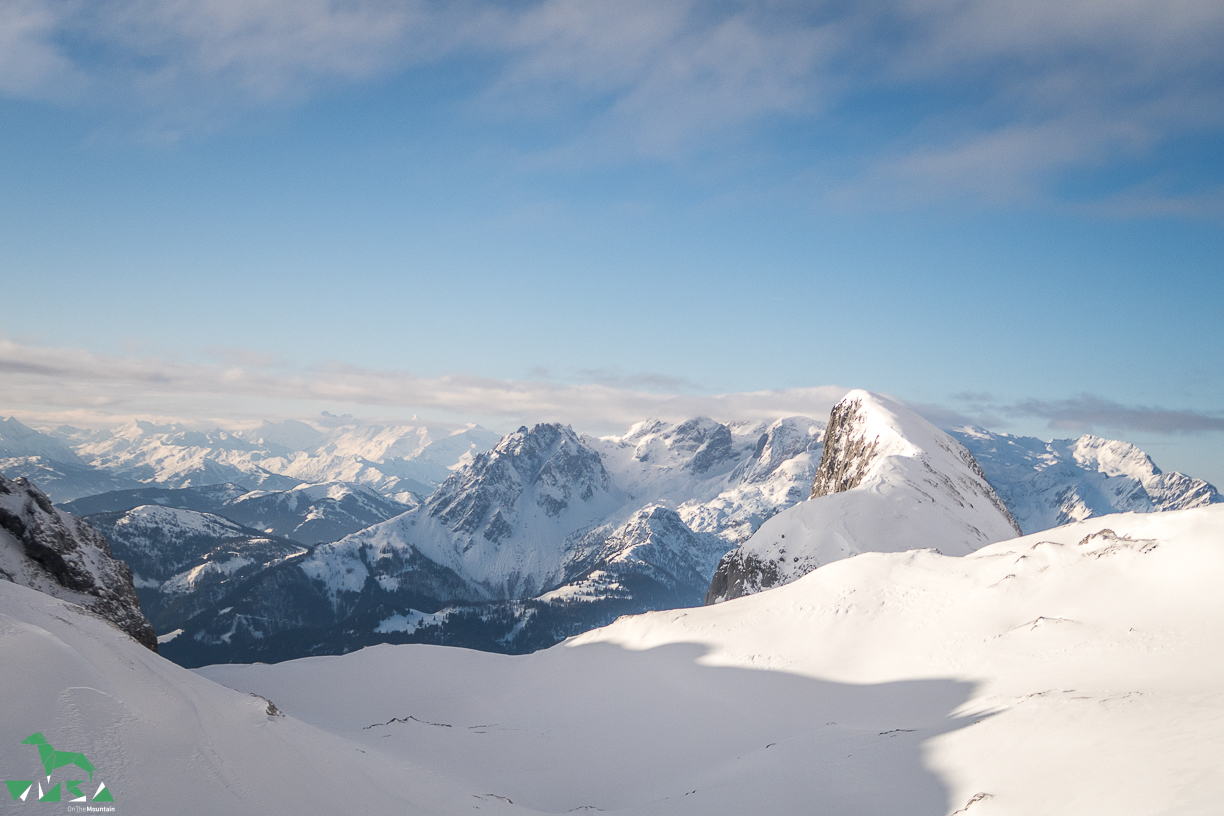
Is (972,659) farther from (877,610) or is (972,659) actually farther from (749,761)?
(749,761)

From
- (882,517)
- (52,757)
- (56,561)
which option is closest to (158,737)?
(52,757)

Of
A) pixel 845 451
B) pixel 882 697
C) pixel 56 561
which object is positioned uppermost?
pixel 845 451

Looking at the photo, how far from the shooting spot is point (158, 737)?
18.0 metres

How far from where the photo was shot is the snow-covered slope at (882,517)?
73500 mm

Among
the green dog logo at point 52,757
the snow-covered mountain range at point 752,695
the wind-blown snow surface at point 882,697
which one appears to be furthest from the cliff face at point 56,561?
the green dog logo at point 52,757

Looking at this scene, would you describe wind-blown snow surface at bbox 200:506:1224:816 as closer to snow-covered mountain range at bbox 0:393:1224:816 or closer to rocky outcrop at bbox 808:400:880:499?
snow-covered mountain range at bbox 0:393:1224:816

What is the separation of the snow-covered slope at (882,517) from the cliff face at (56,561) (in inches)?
2284

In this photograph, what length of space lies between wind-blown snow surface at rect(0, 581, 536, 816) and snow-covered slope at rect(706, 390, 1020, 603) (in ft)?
180

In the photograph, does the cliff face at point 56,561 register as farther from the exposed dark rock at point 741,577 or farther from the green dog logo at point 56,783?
the exposed dark rock at point 741,577

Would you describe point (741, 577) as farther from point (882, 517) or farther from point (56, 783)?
point (56, 783)

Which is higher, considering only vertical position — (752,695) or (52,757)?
(52,757)

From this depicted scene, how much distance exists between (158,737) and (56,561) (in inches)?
1510

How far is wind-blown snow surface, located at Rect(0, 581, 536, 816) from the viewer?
15703 mm

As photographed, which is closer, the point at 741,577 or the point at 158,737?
the point at 158,737
